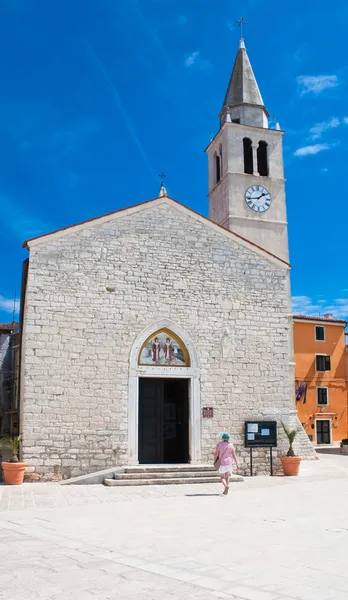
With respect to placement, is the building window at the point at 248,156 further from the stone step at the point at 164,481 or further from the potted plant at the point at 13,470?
the potted plant at the point at 13,470

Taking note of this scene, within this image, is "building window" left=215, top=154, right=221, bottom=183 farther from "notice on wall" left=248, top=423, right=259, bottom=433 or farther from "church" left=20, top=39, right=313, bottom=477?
"notice on wall" left=248, top=423, right=259, bottom=433

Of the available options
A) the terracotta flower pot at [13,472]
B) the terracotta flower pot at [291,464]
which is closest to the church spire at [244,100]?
the terracotta flower pot at [291,464]

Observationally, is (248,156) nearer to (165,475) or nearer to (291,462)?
(291,462)

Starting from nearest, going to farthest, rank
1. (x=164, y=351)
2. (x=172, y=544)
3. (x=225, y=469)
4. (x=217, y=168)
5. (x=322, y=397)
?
1. (x=172, y=544)
2. (x=225, y=469)
3. (x=164, y=351)
4. (x=217, y=168)
5. (x=322, y=397)

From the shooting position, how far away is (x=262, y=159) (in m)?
26.4

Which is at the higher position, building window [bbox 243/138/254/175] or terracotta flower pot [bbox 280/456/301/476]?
building window [bbox 243/138/254/175]

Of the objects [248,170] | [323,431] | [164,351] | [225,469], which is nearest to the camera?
[225,469]

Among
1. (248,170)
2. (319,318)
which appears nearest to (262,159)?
(248,170)

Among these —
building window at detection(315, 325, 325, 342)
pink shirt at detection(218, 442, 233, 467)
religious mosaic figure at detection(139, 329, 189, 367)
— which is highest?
building window at detection(315, 325, 325, 342)

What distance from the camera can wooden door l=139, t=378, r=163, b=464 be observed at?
15.5 meters

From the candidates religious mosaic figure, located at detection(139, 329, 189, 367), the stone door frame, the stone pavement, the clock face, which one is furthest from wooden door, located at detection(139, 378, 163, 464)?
the clock face

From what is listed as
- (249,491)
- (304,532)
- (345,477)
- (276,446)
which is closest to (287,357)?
(276,446)

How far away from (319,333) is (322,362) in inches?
68.4

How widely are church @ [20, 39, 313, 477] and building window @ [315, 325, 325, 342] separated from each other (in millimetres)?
17455
